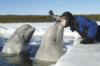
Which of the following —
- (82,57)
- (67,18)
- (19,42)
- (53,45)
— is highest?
(67,18)

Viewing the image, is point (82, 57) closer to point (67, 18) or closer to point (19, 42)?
point (67, 18)

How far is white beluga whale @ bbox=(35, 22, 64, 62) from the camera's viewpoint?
432 inches

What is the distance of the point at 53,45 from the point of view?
1106 centimetres

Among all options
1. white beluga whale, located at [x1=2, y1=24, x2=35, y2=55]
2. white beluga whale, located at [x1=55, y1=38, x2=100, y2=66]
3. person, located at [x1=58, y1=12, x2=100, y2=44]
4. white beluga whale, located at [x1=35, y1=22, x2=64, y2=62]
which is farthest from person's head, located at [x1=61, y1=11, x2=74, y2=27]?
white beluga whale, located at [x1=2, y1=24, x2=35, y2=55]

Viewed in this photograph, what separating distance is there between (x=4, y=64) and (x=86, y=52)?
4.33 meters

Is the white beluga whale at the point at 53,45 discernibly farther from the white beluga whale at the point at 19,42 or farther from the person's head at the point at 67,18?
the person's head at the point at 67,18

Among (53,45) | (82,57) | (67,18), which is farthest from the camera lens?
(53,45)

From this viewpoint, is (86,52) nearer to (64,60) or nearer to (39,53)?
(64,60)

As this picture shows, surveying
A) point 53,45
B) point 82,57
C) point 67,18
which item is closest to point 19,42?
point 53,45

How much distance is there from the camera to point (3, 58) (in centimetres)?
1183

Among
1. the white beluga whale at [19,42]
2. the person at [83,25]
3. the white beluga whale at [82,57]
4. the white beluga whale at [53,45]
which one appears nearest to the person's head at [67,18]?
the person at [83,25]

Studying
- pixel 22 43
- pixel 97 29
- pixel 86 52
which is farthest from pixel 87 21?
pixel 22 43

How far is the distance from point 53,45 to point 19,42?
2.45 m

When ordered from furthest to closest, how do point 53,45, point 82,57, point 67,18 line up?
1. point 53,45
2. point 67,18
3. point 82,57
